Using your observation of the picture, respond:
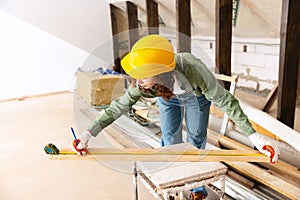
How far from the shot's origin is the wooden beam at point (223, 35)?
2.32m

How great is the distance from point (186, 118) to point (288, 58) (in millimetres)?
861

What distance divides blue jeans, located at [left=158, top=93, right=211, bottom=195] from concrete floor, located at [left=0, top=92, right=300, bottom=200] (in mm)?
461

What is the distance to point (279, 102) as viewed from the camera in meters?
2.00

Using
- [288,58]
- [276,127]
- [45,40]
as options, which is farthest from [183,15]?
[45,40]

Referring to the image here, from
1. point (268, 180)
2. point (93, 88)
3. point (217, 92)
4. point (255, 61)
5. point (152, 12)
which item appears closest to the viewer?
point (217, 92)

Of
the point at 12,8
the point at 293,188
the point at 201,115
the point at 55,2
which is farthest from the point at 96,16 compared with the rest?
the point at 293,188

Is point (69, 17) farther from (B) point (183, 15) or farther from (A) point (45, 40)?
(B) point (183, 15)

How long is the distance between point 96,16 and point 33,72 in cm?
121

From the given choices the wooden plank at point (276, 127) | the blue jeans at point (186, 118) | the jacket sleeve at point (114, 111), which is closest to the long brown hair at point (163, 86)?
the jacket sleeve at point (114, 111)

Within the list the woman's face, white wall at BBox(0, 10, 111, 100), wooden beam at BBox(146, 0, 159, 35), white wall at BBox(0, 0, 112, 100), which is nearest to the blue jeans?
the woman's face

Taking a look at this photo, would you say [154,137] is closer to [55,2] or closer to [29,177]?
[29,177]

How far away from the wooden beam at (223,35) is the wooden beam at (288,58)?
0.48 meters

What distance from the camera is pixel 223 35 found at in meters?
2.42

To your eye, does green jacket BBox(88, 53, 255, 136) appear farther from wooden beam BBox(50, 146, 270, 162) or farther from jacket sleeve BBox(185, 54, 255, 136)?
wooden beam BBox(50, 146, 270, 162)
